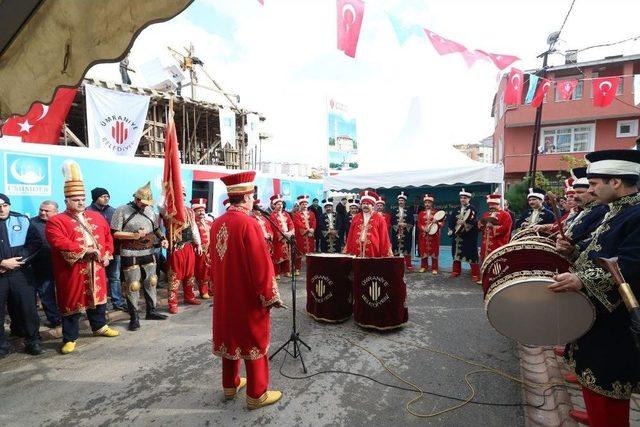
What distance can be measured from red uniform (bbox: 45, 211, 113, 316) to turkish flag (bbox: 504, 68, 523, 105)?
9.30 meters

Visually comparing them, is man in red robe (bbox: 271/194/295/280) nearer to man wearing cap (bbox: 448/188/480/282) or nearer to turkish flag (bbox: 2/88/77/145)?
man wearing cap (bbox: 448/188/480/282)

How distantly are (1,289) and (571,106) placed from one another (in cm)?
2713

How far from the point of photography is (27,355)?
411 cm

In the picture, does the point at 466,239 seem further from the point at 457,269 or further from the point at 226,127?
the point at 226,127

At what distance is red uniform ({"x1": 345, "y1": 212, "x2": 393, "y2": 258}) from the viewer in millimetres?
6176

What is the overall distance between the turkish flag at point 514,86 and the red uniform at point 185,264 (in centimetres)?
807

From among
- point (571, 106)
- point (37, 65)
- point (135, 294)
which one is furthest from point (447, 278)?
point (571, 106)

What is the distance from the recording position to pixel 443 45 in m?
6.01

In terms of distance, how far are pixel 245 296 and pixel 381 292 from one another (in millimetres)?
2313

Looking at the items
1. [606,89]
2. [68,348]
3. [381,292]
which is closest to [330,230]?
[381,292]

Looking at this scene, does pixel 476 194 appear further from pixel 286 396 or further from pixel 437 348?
pixel 286 396

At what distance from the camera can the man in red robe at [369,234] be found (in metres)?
6.18

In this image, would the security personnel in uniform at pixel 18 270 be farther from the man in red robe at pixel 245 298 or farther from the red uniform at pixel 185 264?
the man in red robe at pixel 245 298

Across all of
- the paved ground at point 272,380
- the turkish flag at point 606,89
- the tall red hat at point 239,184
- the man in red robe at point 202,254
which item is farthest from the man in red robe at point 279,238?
the turkish flag at point 606,89
